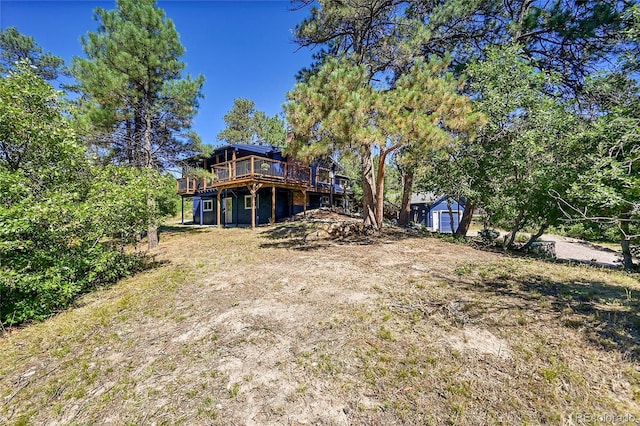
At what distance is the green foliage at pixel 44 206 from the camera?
12.4 ft

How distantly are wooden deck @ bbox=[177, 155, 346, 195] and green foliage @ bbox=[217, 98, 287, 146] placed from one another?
15.7m

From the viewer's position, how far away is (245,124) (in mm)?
31938

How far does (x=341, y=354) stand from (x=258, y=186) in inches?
443

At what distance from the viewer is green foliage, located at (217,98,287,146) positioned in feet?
103

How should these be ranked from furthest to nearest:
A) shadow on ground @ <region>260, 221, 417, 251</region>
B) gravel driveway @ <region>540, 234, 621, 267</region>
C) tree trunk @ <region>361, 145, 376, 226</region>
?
tree trunk @ <region>361, 145, 376, 226</region>
gravel driveway @ <region>540, 234, 621, 267</region>
shadow on ground @ <region>260, 221, 417, 251</region>

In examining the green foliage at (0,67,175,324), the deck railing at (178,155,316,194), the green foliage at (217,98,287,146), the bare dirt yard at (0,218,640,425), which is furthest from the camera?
the green foliage at (217,98,287,146)

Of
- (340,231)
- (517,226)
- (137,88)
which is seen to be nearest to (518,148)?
(517,226)

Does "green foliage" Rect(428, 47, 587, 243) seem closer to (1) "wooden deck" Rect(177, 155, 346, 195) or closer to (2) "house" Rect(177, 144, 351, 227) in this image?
(2) "house" Rect(177, 144, 351, 227)

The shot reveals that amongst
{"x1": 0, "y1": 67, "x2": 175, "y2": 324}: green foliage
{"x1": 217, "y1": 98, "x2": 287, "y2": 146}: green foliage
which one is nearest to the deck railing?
{"x1": 0, "y1": 67, "x2": 175, "y2": 324}: green foliage

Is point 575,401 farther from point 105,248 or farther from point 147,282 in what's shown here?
point 105,248

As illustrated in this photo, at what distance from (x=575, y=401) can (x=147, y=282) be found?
6718 millimetres

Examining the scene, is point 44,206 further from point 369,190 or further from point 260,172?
point 260,172

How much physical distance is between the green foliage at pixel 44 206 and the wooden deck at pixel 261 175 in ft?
22.5

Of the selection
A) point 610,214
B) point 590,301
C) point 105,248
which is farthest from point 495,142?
point 105,248
